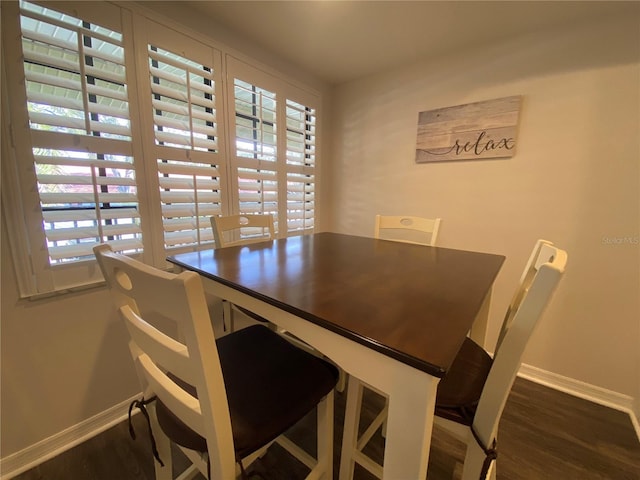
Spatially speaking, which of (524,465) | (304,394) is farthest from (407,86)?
(524,465)

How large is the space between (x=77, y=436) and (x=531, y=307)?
1.93 m

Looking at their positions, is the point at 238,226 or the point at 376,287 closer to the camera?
the point at 376,287

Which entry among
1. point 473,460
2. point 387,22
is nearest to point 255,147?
point 387,22

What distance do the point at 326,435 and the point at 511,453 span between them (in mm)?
990

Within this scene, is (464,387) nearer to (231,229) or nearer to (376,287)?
(376,287)

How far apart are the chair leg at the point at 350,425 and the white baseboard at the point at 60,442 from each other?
1175mm

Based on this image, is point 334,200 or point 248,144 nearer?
point 248,144

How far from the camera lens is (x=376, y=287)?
32.4 inches

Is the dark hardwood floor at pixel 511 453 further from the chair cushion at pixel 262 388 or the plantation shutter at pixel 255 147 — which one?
the plantation shutter at pixel 255 147

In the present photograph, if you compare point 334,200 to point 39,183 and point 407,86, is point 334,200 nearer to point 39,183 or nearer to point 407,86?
point 407,86

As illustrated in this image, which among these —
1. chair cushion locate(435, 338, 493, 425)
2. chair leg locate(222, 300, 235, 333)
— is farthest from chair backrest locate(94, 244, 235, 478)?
chair leg locate(222, 300, 235, 333)

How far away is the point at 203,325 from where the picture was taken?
0.45 m

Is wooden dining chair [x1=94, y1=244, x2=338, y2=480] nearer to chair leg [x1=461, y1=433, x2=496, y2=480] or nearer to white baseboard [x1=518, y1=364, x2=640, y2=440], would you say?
chair leg [x1=461, y1=433, x2=496, y2=480]

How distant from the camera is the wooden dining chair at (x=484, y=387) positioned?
0.59 meters
